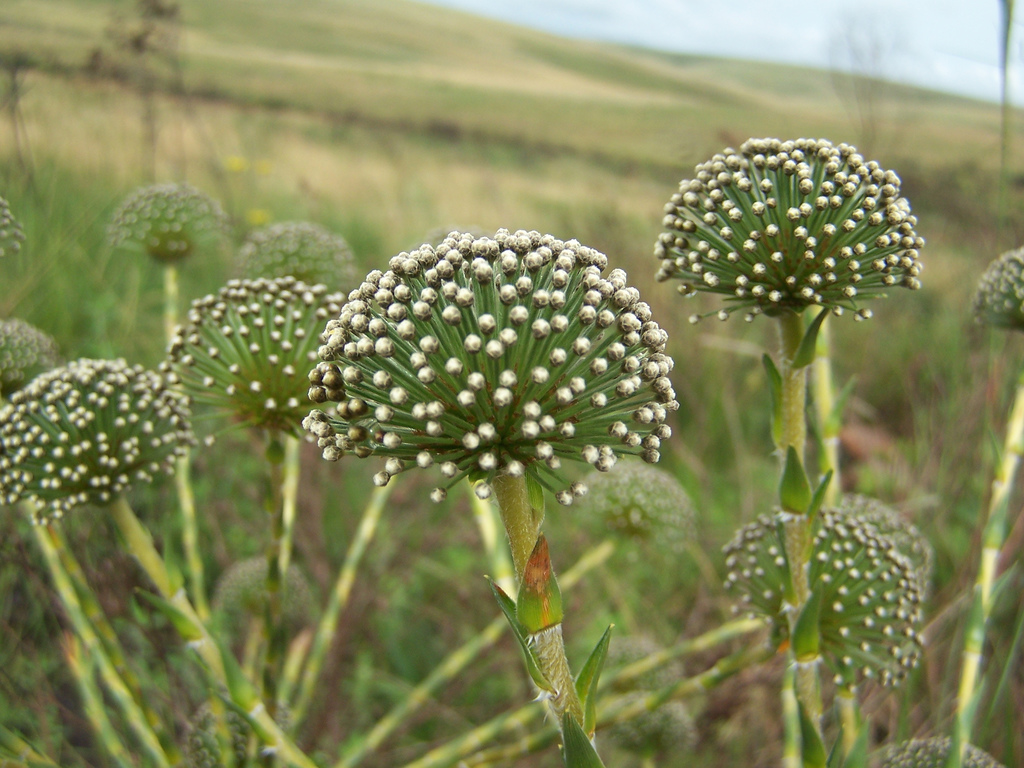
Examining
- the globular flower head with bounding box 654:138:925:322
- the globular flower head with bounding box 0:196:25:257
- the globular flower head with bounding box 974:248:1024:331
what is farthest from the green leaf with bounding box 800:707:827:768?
the globular flower head with bounding box 0:196:25:257

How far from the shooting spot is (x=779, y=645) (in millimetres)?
2203

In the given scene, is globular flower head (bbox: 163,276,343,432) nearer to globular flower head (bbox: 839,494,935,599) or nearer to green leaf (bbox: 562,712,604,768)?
green leaf (bbox: 562,712,604,768)

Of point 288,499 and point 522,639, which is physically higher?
point 522,639

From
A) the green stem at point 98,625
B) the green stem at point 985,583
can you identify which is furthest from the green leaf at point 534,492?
the green stem at point 98,625

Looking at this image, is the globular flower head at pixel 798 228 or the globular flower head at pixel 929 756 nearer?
the globular flower head at pixel 798 228

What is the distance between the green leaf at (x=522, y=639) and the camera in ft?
4.58

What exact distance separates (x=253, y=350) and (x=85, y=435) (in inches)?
21.7

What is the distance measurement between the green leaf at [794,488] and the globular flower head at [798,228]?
1.38 ft

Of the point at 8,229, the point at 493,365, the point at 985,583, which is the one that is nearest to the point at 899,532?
the point at 985,583

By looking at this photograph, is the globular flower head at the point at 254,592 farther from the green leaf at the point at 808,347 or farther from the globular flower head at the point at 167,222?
the green leaf at the point at 808,347

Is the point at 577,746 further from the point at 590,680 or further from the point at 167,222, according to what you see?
the point at 167,222

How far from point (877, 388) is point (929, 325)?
5.34 feet

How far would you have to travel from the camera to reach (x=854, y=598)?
2.14m

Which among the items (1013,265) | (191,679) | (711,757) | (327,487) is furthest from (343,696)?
(1013,265)
